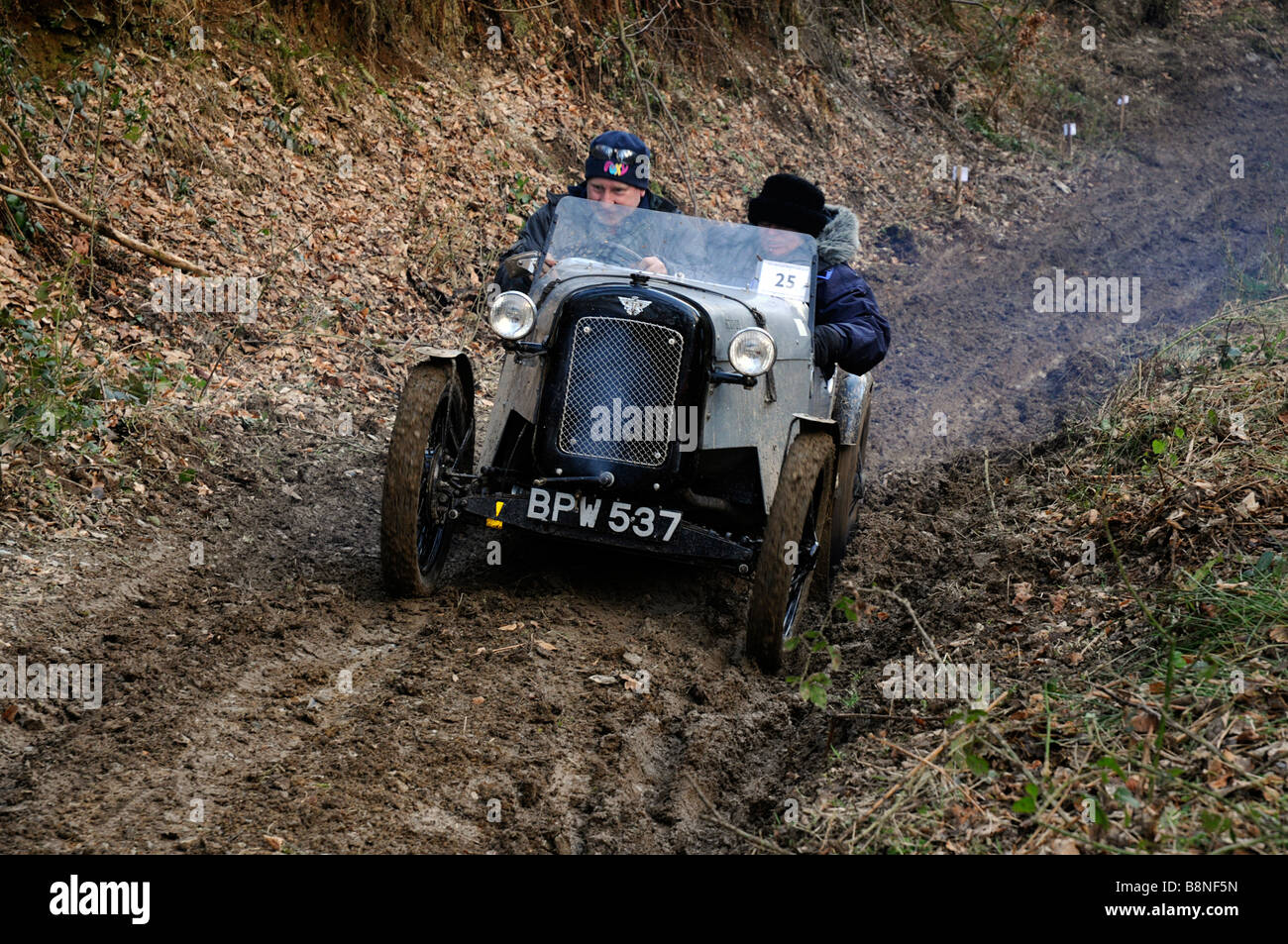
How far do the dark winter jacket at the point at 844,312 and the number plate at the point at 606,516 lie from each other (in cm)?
151

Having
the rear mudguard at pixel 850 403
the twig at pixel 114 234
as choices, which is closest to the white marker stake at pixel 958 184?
the rear mudguard at pixel 850 403

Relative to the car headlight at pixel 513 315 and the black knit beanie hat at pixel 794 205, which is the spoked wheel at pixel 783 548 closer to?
the car headlight at pixel 513 315

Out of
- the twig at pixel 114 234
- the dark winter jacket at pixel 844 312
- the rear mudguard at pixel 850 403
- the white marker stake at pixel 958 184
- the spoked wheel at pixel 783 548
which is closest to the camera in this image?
the spoked wheel at pixel 783 548

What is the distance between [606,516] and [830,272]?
239 cm

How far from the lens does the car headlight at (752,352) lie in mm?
4926

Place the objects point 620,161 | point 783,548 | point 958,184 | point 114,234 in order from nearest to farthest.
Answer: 1. point 783,548
2. point 620,161
3. point 114,234
4. point 958,184

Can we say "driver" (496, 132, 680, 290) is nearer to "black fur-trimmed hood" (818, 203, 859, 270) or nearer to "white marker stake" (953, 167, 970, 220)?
"black fur-trimmed hood" (818, 203, 859, 270)

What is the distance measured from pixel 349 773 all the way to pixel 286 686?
0.73m

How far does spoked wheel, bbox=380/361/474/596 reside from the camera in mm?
4676

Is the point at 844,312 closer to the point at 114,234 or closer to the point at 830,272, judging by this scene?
the point at 830,272

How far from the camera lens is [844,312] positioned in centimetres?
616

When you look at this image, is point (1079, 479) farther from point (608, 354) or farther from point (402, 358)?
point (402, 358)

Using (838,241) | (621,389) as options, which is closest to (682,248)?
(838,241)
